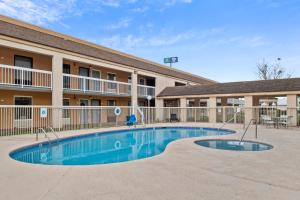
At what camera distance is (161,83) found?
92.2 feet

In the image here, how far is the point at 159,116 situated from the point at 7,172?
2054 cm

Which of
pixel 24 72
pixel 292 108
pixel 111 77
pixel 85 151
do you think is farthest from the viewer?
pixel 111 77

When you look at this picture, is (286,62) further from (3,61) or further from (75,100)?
(3,61)

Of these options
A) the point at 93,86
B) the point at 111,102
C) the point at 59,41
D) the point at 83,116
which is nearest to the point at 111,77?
the point at 111,102

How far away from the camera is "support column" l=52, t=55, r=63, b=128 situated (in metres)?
16.1

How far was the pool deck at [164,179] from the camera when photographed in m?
4.26

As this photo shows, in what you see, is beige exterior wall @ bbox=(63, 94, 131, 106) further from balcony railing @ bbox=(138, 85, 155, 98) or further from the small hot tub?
the small hot tub

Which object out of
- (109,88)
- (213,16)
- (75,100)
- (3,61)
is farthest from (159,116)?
(3,61)

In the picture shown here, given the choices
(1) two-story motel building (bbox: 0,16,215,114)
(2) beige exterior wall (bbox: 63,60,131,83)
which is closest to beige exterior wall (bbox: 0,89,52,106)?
(1) two-story motel building (bbox: 0,16,215,114)

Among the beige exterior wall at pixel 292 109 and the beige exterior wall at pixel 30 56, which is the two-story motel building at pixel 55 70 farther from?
the beige exterior wall at pixel 292 109

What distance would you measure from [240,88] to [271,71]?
26029mm

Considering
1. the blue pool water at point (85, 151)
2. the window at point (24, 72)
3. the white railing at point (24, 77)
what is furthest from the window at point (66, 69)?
the blue pool water at point (85, 151)

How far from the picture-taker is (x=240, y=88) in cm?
2267

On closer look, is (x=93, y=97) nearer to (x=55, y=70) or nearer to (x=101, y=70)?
(x=101, y=70)
